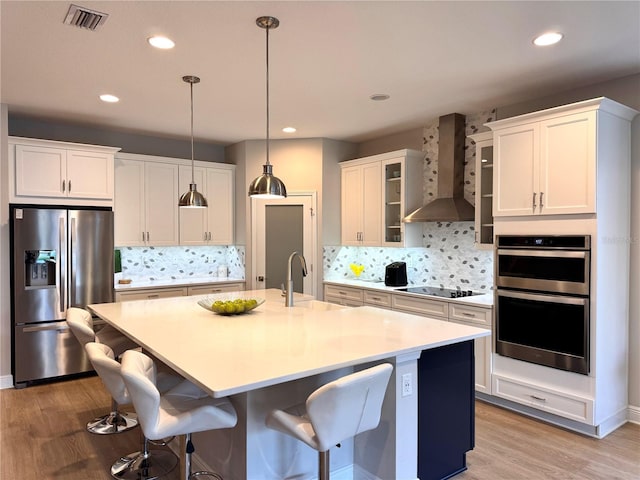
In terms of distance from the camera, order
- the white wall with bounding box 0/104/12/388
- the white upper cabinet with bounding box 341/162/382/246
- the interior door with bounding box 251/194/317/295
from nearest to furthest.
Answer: the white wall with bounding box 0/104/12/388 < the white upper cabinet with bounding box 341/162/382/246 < the interior door with bounding box 251/194/317/295

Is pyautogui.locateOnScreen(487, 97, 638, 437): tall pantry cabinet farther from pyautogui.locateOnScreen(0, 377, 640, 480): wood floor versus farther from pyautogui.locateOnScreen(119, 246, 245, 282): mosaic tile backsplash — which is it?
pyautogui.locateOnScreen(119, 246, 245, 282): mosaic tile backsplash

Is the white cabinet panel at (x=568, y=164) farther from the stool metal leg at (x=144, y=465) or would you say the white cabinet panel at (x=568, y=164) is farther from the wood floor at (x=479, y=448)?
the stool metal leg at (x=144, y=465)

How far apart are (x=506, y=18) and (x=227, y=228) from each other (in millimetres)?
4307

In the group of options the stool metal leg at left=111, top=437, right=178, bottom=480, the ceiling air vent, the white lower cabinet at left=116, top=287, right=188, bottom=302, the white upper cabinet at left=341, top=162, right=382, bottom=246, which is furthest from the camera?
the white upper cabinet at left=341, top=162, right=382, bottom=246

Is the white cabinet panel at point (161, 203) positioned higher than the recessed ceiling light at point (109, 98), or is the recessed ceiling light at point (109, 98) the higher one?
the recessed ceiling light at point (109, 98)

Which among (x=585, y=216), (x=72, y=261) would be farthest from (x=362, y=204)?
(x=72, y=261)

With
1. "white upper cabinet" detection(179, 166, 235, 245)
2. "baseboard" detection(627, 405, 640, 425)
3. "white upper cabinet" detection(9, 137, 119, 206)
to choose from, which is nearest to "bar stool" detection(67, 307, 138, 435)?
"white upper cabinet" detection(9, 137, 119, 206)

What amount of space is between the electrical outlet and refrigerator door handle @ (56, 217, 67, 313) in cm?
366

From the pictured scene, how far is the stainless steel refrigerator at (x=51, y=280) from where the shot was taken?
14.0 feet

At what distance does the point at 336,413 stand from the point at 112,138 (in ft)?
15.5

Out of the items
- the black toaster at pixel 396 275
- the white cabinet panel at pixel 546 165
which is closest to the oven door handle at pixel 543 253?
the white cabinet panel at pixel 546 165

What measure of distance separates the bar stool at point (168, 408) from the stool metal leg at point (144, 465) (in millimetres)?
580

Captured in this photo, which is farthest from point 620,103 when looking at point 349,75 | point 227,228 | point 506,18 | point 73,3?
point 227,228

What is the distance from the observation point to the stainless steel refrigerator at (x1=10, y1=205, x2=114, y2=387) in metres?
4.26
